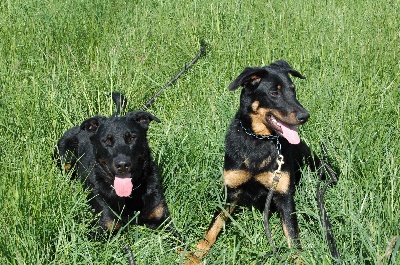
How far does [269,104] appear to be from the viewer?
3867mm

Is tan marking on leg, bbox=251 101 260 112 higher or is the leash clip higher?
tan marking on leg, bbox=251 101 260 112

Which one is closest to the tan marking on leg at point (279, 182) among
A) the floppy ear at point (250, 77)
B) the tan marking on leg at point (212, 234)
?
the tan marking on leg at point (212, 234)

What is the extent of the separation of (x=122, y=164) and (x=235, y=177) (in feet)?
2.76

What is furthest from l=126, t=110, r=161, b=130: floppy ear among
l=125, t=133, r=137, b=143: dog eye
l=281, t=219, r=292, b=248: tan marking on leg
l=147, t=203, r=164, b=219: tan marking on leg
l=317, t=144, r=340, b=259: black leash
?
l=317, t=144, r=340, b=259: black leash

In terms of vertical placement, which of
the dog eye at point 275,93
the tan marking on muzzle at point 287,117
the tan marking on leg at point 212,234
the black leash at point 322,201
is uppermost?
the dog eye at point 275,93

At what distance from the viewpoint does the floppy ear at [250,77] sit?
381 cm

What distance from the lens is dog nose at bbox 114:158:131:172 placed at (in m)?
3.82

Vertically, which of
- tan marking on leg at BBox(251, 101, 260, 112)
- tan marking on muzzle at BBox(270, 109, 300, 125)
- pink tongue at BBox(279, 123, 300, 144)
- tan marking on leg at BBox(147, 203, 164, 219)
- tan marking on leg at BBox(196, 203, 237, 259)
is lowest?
tan marking on leg at BBox(196, 203, 237, 259)

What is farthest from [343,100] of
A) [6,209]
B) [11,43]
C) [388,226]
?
[11,43]

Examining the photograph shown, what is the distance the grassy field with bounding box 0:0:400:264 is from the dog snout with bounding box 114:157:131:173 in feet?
1.06

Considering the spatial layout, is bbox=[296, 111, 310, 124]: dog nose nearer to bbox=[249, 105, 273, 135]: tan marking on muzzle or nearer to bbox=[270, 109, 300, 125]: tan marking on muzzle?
bbox=[270, 109, 300, 125]: tan marking on muzzle

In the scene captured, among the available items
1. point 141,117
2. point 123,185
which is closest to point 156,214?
point 123,185

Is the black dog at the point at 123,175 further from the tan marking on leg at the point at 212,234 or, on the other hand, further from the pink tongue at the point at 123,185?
the tan marking on leg at the point at 212,234

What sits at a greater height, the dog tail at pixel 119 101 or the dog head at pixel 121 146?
the dog tail at pixel 119 101
